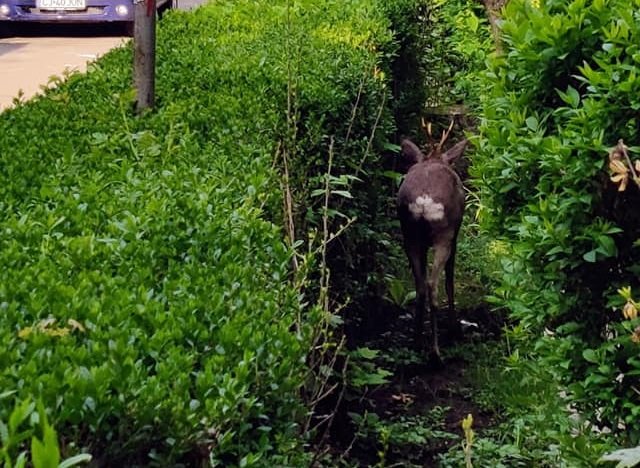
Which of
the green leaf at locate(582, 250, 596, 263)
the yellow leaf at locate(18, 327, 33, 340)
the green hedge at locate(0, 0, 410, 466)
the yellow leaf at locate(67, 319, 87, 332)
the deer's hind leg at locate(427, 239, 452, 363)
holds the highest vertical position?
the yellow leaf at locate(18, 327, 33, 340)

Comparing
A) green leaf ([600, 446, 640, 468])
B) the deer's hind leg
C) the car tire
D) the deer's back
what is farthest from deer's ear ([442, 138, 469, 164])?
the car tire

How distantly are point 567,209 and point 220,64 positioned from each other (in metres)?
2.78

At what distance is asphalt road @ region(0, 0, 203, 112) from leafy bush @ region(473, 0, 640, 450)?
8285 millimetres

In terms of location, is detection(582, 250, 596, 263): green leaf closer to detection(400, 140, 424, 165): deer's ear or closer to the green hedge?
the green hedge

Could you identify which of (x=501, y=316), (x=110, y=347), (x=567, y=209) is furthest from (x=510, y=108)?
(x=501, y=316)

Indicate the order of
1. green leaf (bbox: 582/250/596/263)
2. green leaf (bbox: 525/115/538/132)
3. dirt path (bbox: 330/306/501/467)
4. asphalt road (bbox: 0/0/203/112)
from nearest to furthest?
green leaf (bbox: 582/250/596/263)
green leaf (bbox: 525/115/538/132)
dirt path (bbox: 330/306/501/467)
asphalt road (bbox: 0/0/203/112)

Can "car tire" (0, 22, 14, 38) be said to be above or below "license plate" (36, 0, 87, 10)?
below

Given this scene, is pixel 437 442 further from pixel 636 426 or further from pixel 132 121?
pixel 132 121

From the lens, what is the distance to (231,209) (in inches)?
151

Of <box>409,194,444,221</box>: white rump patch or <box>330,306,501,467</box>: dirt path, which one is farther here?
<box>409,194,444,221</box>: white rump patch

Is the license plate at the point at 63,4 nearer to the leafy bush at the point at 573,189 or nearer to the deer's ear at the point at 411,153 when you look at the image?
the deer's ear at the point at 411,153

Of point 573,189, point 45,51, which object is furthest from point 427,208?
point 45,51

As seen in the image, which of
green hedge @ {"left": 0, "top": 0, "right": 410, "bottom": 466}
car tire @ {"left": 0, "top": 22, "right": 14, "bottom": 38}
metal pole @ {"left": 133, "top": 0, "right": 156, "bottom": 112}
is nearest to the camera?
green hedge @ {"left": 0, "top": 0, "right": 410, "bottom": 466}

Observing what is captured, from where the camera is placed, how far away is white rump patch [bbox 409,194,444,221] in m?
6.92
